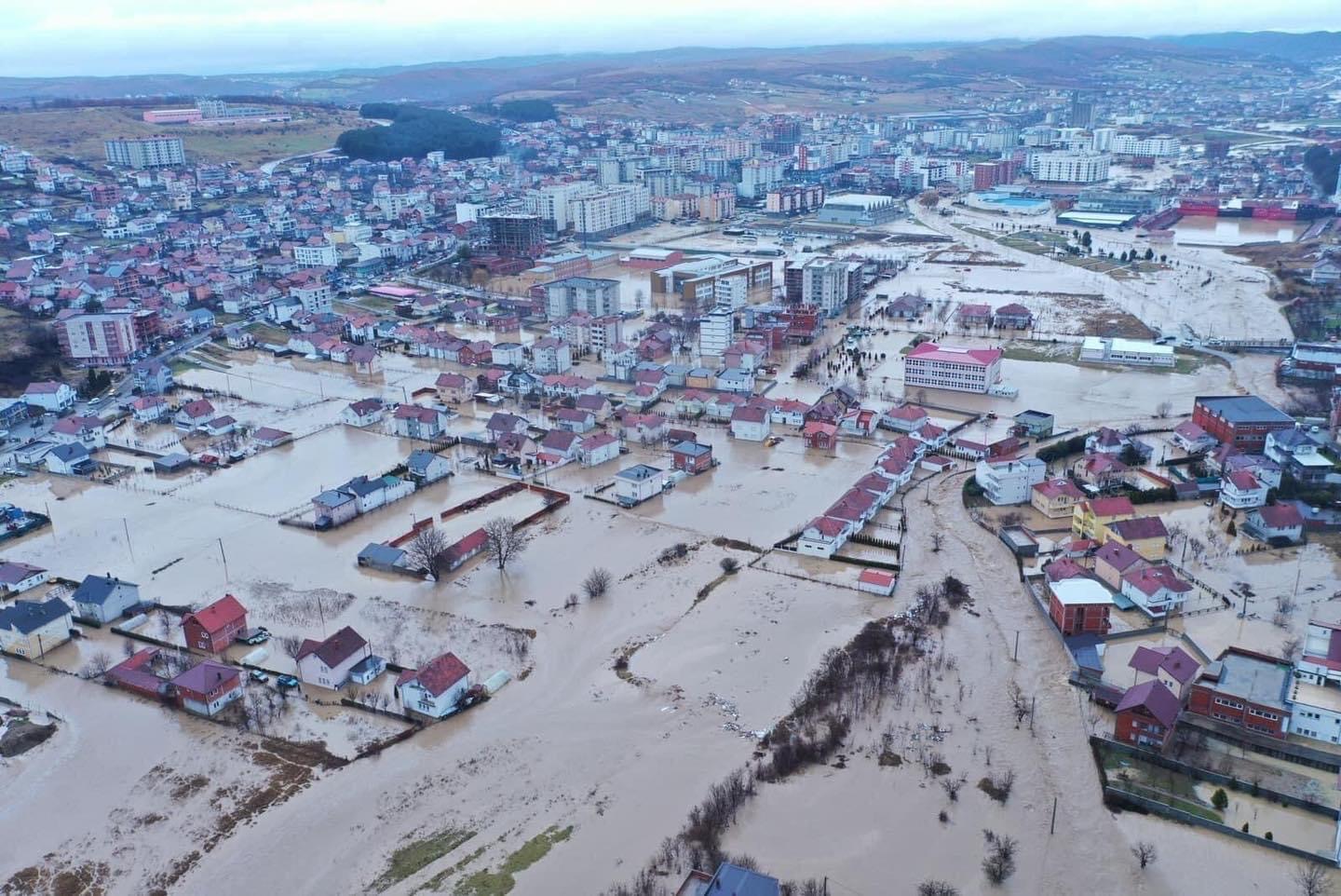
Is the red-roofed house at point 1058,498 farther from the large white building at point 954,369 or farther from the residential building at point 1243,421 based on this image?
the large white building at point 954,369

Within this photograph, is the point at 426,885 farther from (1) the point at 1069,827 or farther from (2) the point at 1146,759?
(2) the point at 1146,759

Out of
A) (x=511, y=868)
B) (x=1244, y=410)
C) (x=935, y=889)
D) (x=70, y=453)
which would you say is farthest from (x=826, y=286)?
(x=511, y=868)

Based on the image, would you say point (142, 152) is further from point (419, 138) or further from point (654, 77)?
point (654, 77)

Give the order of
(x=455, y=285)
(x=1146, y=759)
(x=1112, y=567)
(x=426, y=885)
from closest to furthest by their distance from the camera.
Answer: (x=426, y=885) < (x=1146, y=759) < (x=1112, y=567) < (x=455, y=285)

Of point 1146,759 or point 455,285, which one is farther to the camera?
point 455,285

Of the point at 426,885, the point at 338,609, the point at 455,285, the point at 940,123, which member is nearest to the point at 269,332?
the point at 455,285

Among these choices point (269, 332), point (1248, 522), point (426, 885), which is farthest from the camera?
point (269, 332)
